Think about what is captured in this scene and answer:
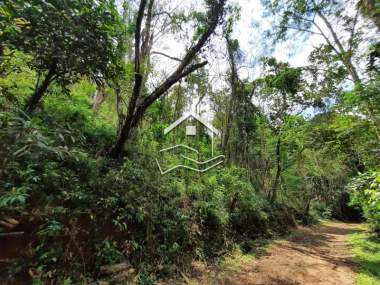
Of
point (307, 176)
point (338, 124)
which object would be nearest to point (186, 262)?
point (338, 124)

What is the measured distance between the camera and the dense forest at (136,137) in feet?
7.37

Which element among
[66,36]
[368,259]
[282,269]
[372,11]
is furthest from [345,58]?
[66,36]

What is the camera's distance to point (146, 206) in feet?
12.0

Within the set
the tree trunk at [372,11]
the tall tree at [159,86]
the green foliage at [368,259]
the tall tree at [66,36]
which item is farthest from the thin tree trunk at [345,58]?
the tall tree at [66,36]

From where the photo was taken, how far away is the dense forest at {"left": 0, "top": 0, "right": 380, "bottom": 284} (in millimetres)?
2246

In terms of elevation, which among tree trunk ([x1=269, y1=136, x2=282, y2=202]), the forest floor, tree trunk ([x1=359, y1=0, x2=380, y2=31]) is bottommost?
the forest floor

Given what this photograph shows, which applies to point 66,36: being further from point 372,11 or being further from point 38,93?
point 372,11

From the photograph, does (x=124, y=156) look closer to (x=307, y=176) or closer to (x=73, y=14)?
(x=73, y=14)

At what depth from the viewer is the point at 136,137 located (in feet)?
15.5

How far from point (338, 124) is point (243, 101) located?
3494 mm

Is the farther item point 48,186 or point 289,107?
point 289,107

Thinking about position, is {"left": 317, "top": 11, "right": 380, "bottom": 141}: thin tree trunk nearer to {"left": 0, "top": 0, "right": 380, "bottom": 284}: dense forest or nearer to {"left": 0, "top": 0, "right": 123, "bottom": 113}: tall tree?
{"left": 0, "top": 0, "right": 380, "bottom": 284}: dense forest

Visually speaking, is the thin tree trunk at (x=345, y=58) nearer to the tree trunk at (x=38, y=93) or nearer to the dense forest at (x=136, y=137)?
the dense forest at (x=136, y=137)

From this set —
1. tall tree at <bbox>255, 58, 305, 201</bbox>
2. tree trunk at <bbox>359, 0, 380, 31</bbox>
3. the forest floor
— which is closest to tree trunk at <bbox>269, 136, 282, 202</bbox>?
tall tree at <bbox>255, 58, 305, 201</bbox>
